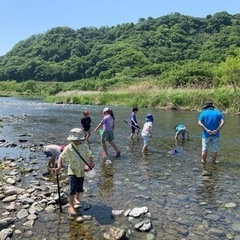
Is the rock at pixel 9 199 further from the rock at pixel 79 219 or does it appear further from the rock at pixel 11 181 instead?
the rock at pixel 79 219

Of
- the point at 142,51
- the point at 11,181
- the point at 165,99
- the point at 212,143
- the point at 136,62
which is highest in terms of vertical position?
the point at 142,51

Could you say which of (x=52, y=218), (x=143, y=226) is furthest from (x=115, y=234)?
(x=52, y=218)

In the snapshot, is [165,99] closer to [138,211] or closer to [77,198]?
[77,198]

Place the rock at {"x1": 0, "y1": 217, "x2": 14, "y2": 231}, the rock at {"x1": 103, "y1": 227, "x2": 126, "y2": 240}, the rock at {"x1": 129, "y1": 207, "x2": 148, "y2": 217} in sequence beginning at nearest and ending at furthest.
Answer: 1. the rock at {"x1": 103, "y1": 227, "x2": 126, "y2": 240}
2. the rock at {"x1": 0, "y1": 217, "x2": 14, "y2": 231}
3. the rock at {"x1": 129, "y1": 207, "x2": 148, "y2": 217}

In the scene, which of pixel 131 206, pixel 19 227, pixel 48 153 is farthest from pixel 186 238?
pixel 48 153

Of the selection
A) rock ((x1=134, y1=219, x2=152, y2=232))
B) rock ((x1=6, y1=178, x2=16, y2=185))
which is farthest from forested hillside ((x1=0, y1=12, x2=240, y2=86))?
rock ((x1=134, y1=219, x2=152, y2=232))

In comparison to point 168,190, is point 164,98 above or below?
above

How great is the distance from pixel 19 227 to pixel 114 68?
462 feet

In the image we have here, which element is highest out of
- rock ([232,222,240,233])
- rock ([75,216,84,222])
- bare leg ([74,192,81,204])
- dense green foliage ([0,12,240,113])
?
dense green foliage ([0,12,240,113])

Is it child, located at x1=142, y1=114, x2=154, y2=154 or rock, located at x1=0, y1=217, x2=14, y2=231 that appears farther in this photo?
child, located at x1=142, y1=114, x2=154, y2=154

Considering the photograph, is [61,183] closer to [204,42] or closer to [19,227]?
[19,227]

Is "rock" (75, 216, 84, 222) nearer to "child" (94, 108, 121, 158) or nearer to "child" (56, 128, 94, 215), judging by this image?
"child" (56, 128, 94, 215)

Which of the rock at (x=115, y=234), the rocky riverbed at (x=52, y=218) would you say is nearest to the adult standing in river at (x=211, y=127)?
the rocky riverbed at (x=52, y=218)

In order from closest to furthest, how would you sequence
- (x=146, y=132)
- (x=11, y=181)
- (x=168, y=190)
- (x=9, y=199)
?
(x=9, y=199)
(x=168, y=190)
(x=11, y=181)
(x=146, y=132)
